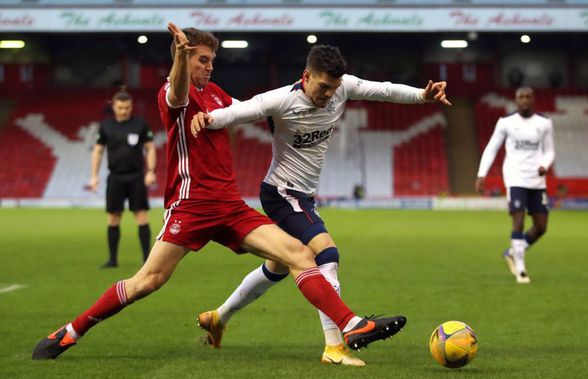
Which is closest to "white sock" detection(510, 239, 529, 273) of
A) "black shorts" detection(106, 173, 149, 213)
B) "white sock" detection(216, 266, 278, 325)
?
"black shorts" detection(106, 173, 149, 213)

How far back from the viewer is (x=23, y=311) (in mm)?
9320

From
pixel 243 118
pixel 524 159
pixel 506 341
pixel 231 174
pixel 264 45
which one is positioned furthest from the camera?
pixel 264 45

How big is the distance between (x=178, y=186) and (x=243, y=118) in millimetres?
727

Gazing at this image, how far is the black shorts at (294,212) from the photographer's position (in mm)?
6867

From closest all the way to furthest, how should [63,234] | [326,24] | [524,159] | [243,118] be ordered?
[243,118] → [524,159] → [63,234] → [326,24]

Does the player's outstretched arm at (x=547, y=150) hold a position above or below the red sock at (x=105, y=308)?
above

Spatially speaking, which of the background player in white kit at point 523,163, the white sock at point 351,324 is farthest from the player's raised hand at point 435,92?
the background player in white kit at point 523,163

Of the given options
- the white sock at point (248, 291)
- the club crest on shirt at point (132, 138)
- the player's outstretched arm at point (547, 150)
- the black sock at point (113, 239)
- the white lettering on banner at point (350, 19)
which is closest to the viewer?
the white sock at point (248, 291)

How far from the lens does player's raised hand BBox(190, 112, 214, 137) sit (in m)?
6.04

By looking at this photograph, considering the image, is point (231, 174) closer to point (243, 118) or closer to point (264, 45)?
point (243, 118)

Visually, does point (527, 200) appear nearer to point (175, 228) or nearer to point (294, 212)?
point (294, 212)

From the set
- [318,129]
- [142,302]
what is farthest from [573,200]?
[318,129]

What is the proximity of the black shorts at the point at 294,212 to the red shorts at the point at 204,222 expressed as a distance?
32cm

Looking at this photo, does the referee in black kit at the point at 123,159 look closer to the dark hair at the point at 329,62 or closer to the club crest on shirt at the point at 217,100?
the club crest on shirt at the point at 217,100
